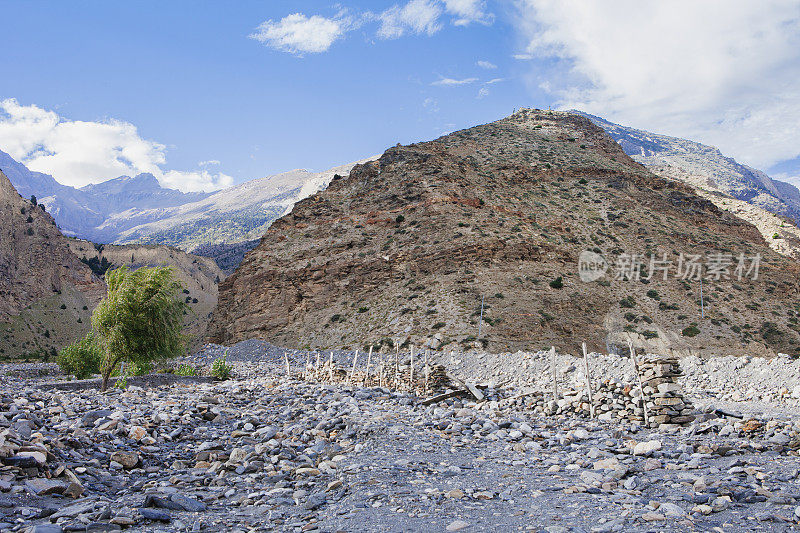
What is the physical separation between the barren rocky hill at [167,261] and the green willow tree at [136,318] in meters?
105

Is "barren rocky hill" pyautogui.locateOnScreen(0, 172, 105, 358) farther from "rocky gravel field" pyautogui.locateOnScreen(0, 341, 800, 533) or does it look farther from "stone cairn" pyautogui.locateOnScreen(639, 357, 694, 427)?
"stone cairn" pyautogui.locateOnScreen(639, 357, 694, 427)

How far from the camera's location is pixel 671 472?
24.8 ft

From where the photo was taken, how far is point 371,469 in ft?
24.5

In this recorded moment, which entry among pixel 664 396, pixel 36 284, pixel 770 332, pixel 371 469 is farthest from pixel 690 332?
pixel 36 284

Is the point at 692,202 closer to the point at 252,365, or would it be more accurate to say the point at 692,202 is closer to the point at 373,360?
the point at 373,360

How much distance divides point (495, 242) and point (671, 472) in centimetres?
3125

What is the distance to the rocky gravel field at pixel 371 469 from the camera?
5.11 metres

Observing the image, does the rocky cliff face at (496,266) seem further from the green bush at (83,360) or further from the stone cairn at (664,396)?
the stone cairn at (664,396)

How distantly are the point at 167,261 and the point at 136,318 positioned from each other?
13546cm

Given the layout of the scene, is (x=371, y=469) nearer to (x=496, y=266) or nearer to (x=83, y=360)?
(x=496, y=266)

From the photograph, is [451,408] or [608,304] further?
[608,304]

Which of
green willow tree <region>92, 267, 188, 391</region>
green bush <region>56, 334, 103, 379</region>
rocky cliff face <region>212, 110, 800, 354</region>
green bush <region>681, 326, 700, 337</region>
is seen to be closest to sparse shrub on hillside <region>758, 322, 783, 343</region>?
rocky cliff face <region>212, 110, 800, 354</region>

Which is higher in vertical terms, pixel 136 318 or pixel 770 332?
pixel 136 318

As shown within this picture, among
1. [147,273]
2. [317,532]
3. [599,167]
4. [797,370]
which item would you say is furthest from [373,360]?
[599,167]
